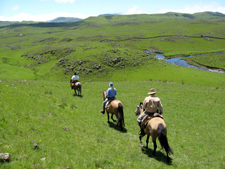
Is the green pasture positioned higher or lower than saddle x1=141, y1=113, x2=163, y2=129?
lower

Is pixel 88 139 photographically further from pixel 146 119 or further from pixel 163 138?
pixel 163 138

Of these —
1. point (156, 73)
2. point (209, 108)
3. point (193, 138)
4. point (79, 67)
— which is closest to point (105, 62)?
point (79, 67)

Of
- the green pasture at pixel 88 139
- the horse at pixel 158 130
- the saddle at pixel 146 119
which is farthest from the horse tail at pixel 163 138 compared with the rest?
the saddle at pixel 146 119

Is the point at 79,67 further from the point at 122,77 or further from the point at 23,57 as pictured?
the point at 23,57

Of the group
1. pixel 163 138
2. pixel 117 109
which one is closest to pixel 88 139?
pixel 117 109

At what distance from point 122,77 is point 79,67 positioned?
21.5 m

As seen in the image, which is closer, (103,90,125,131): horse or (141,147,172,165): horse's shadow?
(141,147,172,165): horse's shadow

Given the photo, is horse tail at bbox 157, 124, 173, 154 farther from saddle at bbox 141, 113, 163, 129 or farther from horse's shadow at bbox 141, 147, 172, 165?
saddle at bbox 141, 113, 163, 129

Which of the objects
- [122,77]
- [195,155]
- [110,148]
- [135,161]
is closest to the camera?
[135,161]

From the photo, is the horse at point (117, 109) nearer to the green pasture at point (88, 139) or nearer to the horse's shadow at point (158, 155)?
the green pasture at point (88, 139)

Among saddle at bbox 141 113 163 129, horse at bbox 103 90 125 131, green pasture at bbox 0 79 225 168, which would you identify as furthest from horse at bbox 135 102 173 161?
horse at bbox 103 90 125 131

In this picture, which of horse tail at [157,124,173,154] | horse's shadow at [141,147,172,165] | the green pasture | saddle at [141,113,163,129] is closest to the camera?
the green pasture

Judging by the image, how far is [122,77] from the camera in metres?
73.9

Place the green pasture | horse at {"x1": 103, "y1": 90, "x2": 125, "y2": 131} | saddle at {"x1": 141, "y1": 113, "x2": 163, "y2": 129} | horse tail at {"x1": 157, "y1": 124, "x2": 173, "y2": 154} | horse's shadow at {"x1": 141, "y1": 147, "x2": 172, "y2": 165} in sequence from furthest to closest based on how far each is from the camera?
horse at {"x1": 103, "y1": 90, "x2": 125, "y2": 131} → saddle at {"x1": 141, "y1": 113, "x2": 163, "y2": 129} → horse's shadow at {"x1": 141, "y1": 147, "x2": 172, "y2": 165} → horse tail at {"x1": 157, "y1": 124, "x2": 173, "y2": 154} → the green pasture
